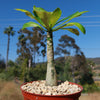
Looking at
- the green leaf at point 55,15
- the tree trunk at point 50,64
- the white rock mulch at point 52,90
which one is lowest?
the white rock mulch at point 52,90

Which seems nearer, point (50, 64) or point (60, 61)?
point (50, 64)

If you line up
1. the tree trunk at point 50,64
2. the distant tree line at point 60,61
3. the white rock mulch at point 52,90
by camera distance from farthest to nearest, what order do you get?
the distant tree line at point 60,61 → the tree trunk at point 50,64 → the white rock mulch at point 52,90

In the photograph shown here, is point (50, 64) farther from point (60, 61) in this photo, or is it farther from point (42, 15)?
point (60, 61)

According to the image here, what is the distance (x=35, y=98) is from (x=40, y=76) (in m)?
6.99

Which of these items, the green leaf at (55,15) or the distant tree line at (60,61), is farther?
the distant tree line at (60,61)

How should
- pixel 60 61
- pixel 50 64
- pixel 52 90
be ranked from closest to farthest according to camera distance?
1. pixel 52 90
2. pixel 50 64
3. pixel 60 61

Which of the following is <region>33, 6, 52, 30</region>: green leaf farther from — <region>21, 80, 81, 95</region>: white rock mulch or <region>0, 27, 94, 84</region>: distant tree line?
<region>0, 27, 94, 84</region>: distant tree line

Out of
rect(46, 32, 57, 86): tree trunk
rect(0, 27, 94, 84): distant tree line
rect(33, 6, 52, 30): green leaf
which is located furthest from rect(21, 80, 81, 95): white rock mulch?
rect(0, 27, 94, 84): distant tree line

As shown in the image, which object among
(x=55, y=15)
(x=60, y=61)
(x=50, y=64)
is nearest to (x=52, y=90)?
(x=50, y=64)

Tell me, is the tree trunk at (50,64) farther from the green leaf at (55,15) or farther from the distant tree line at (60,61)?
the distant tree line at (60,61)

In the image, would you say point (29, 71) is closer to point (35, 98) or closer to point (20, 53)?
point (20, 53)

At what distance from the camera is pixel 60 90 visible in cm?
88

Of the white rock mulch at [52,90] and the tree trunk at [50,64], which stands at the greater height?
the tree trunk at [50,64]

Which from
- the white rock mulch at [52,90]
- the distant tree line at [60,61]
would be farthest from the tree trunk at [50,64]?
the distant tree line at [60,61]
